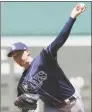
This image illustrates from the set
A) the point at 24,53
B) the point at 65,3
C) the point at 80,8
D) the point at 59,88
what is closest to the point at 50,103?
the point at 59,88

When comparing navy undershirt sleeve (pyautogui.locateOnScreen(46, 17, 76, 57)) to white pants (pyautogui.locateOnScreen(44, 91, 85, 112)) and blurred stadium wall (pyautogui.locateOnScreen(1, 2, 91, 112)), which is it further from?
blurred stadium wall (pyautogui.locateOnScreen(1, 2, 91, 112))

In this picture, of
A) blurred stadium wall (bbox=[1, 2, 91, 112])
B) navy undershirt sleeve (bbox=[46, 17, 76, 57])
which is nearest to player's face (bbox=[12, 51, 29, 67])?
navy undershirt sleeve (bbox=[46, 17, 76, 57])

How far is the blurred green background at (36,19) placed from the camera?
8.70 metres

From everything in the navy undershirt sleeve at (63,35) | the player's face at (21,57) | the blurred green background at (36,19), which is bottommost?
the player's face at (21,57)

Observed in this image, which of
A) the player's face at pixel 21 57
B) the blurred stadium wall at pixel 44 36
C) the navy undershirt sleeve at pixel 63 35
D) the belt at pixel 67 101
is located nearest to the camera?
the navy undershirt sleeve at pixel 63 35

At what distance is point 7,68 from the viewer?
8859 millimetres

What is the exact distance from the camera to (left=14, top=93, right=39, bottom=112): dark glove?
15.3ft

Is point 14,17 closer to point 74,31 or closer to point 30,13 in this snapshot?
point 30,13

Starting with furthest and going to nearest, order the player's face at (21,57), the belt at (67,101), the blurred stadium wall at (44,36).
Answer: the blurred stadium wall at (44,36) < the belt at (67,101) < the player's face at (21,57)

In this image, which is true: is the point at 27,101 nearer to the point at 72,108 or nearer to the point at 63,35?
the point at 72,108

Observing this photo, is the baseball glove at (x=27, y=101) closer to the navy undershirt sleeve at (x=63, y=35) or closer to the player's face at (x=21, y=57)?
the player's face at (x=21, y=57)

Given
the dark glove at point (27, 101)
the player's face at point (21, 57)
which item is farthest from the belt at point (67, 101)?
the player's face at point (21, 57)

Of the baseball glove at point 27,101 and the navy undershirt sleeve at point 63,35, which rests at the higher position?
the navy undershirt sleeve at point 63,35

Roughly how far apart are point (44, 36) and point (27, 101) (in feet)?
13.3
